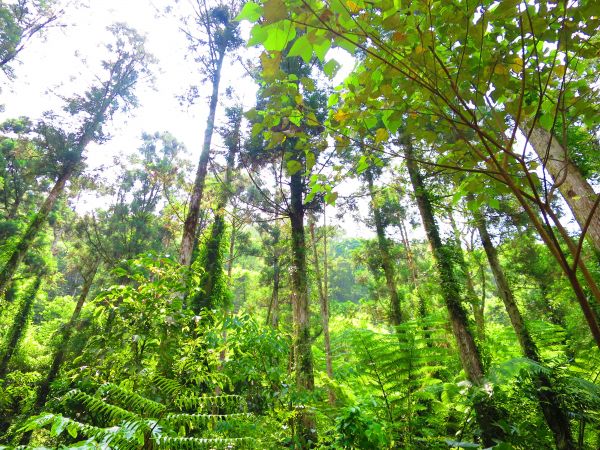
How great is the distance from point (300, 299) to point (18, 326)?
1858 centimetres

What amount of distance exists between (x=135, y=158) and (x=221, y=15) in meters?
8.97

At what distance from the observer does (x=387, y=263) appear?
37.5 ft

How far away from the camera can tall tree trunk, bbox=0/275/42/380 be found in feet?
46.5

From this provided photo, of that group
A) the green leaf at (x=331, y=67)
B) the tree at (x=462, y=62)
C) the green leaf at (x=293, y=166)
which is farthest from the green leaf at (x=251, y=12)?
the green leaf at (x=293, y=166)

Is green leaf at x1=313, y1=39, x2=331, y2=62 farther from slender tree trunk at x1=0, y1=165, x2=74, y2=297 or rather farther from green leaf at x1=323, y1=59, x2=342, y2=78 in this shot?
slender tree trunk at x1=0, y1=165, x2=74, y2=297

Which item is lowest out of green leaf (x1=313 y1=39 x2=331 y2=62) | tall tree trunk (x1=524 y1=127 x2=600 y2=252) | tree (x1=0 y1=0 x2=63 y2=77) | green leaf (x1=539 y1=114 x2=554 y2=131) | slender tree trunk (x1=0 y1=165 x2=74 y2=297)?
green leaf (x1=313 y1=39 x2=331 y2=62)

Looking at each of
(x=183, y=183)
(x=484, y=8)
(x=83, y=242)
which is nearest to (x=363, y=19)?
(x=484, y=8)

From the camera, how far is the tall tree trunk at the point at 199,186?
605 centimetres

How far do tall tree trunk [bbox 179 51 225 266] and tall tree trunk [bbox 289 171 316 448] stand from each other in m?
2.21

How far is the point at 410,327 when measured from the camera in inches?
141

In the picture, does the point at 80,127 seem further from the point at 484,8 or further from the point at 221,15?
the point at 484,8

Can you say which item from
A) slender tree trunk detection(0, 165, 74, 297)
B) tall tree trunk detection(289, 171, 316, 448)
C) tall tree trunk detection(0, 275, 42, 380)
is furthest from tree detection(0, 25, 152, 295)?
tall tree trunk detection(289, 171, 316, 448)

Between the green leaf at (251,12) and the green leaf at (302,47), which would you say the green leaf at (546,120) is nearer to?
the green leaf at (302,47)

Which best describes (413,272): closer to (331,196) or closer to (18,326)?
(331,196)
